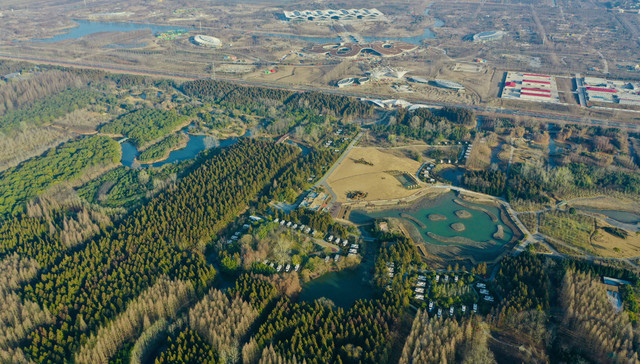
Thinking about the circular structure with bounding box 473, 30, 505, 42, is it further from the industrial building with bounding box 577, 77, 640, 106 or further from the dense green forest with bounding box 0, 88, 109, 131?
the dense green forest with bounding box 0, 88, 109, 131

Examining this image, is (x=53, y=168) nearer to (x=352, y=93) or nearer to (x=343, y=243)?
(x=343, y=243)

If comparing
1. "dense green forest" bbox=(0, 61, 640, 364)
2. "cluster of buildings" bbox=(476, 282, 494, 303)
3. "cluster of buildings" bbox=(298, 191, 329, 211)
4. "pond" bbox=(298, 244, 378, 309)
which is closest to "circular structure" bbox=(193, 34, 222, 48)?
"dense green forest" bbox=(0, 61, 640, 364)

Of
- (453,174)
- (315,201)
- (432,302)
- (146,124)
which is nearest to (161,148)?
(146,124)

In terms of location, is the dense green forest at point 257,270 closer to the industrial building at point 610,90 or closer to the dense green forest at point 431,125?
the dense green forest at point 431,125

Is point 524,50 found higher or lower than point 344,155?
higher

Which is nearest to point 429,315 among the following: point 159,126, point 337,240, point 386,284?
point 386,284

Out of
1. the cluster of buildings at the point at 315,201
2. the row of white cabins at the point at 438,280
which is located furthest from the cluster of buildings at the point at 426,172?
the row of white cabins at the point at 438,280

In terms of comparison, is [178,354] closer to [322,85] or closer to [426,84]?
[322,85]
